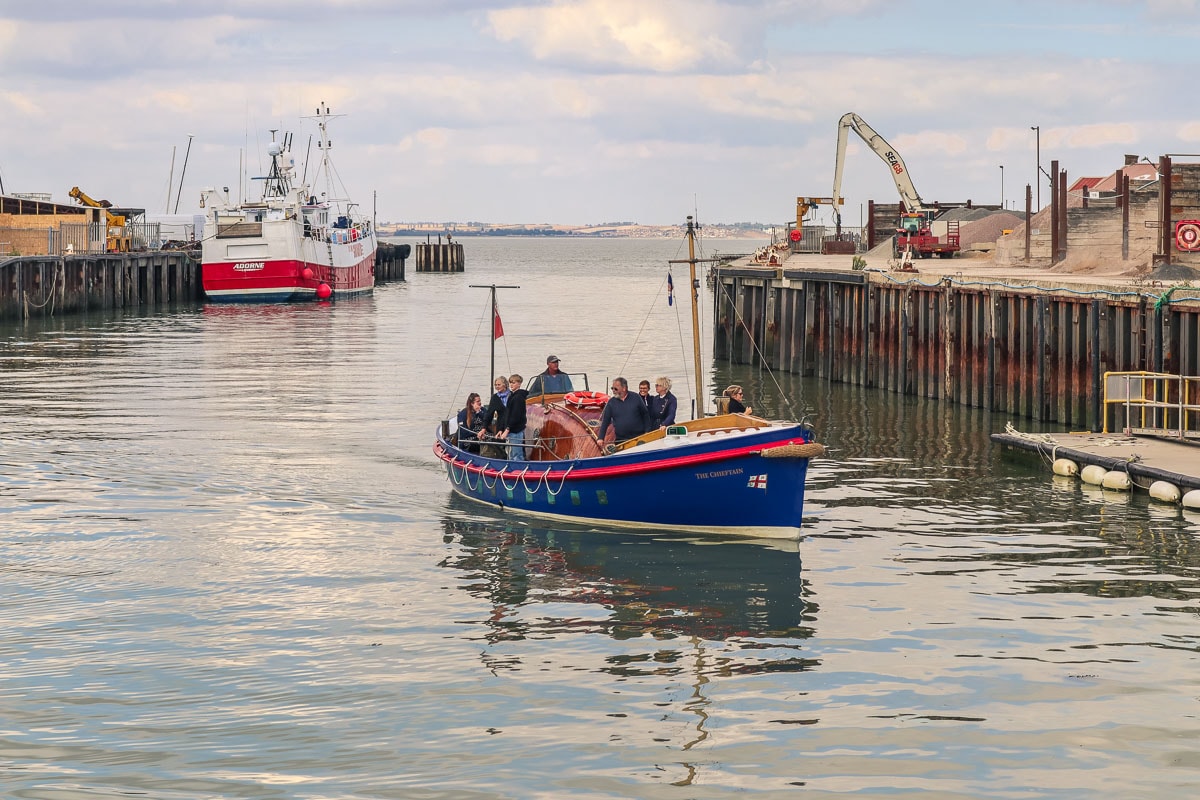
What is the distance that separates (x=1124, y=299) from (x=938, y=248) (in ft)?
110

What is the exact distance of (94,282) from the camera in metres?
82.9

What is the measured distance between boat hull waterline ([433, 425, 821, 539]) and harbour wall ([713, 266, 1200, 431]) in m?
11.9

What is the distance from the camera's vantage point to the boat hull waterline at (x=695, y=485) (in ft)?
70.5

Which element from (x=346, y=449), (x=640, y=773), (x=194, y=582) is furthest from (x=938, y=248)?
(x=640, y=773)

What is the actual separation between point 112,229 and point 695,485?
8034 cm

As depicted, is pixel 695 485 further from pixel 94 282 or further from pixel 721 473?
pixel 94 282

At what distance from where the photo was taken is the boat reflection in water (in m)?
17.8

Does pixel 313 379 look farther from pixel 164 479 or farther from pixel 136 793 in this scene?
pixel 136 793

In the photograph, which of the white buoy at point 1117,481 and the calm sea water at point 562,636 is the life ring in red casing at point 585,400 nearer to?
the calm sea water at point 562,636

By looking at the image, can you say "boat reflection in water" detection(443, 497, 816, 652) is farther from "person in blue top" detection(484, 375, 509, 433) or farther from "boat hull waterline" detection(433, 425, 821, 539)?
"person in blue top" detection(484, 375, 509, 433)

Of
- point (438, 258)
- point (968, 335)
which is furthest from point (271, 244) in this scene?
point (438, 258)

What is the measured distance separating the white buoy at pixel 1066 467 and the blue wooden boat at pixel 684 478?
782cm

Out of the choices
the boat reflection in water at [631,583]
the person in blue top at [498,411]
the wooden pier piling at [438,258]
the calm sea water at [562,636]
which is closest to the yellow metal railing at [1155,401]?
the calm sea water at [562,636]

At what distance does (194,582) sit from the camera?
65.6 ft
